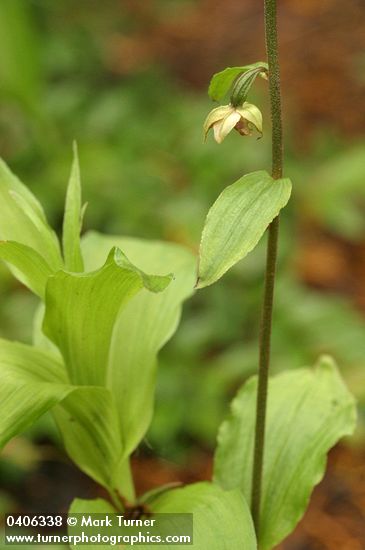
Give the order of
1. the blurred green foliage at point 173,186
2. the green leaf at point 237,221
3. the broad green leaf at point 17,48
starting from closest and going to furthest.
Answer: the green leaf at point 237,221, the blurred green foliage at point 173,186, the broad green leaf at point 17,48

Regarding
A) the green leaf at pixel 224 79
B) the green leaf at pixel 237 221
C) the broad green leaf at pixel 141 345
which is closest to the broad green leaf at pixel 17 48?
the broad green leaf at pixel 141 345

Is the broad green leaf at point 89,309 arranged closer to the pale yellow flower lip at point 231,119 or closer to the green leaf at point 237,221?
the green leaf at point 237,221

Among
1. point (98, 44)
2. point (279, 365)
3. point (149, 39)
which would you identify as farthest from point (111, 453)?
point (149, 39)

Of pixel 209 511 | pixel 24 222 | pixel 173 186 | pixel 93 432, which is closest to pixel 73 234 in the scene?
pixel 24 222

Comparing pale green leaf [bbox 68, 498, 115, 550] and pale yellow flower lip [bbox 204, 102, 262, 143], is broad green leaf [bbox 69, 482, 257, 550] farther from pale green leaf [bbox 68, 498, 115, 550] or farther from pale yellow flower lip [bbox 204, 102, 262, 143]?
pale yellow flower lip [bbox 204, 102, 262, 143]

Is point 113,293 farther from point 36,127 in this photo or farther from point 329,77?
point 329,77

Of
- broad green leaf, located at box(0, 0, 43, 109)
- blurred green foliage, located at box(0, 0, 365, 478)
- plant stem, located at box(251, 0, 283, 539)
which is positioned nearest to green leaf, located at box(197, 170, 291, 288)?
plant stem, located at box(251, 0, 283, 539)
